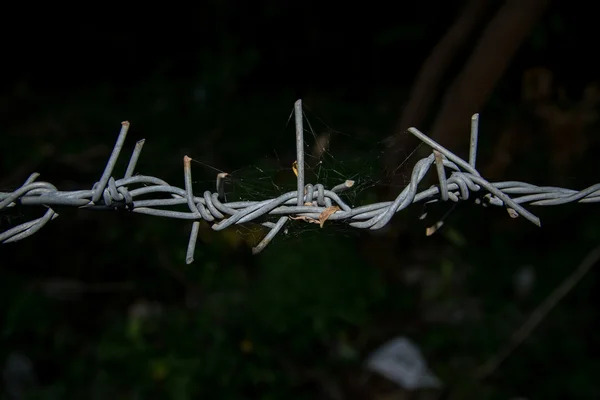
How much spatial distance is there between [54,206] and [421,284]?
2523 mm

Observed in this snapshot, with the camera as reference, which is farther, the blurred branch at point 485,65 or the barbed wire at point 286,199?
the blurred branch at point 485,65

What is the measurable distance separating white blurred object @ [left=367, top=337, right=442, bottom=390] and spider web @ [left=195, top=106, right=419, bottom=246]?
720 mm

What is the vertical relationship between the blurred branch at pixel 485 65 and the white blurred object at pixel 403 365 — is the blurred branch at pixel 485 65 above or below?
above

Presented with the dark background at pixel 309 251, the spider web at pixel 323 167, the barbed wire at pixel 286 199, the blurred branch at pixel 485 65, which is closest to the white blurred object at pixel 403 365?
the dark background at pixel 309 251

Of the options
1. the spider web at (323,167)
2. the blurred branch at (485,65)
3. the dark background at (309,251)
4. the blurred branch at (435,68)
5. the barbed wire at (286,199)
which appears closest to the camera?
the barbed wire at (286,199)

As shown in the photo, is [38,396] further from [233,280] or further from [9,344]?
[233,280]

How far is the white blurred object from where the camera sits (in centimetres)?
253

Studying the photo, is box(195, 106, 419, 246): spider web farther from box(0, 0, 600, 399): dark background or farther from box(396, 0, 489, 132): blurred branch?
box(396, 0, 489, 132): blurred branch

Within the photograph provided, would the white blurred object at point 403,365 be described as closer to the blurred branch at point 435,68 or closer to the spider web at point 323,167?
the spider web at point 323,167

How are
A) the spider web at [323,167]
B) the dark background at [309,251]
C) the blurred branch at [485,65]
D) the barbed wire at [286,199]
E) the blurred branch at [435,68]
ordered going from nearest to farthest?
the barbed wire at [286,199] < the spider web at [323,167] < the blurred branch at [485,65] < the dark background at [309,251] < the blurred branch at [435,68]

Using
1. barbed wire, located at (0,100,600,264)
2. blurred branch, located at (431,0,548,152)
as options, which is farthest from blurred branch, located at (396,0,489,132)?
barbed wire, located at (0,100,600,264)

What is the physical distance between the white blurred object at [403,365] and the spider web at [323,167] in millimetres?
720

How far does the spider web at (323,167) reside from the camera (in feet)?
4.78

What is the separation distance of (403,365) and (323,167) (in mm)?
1256
